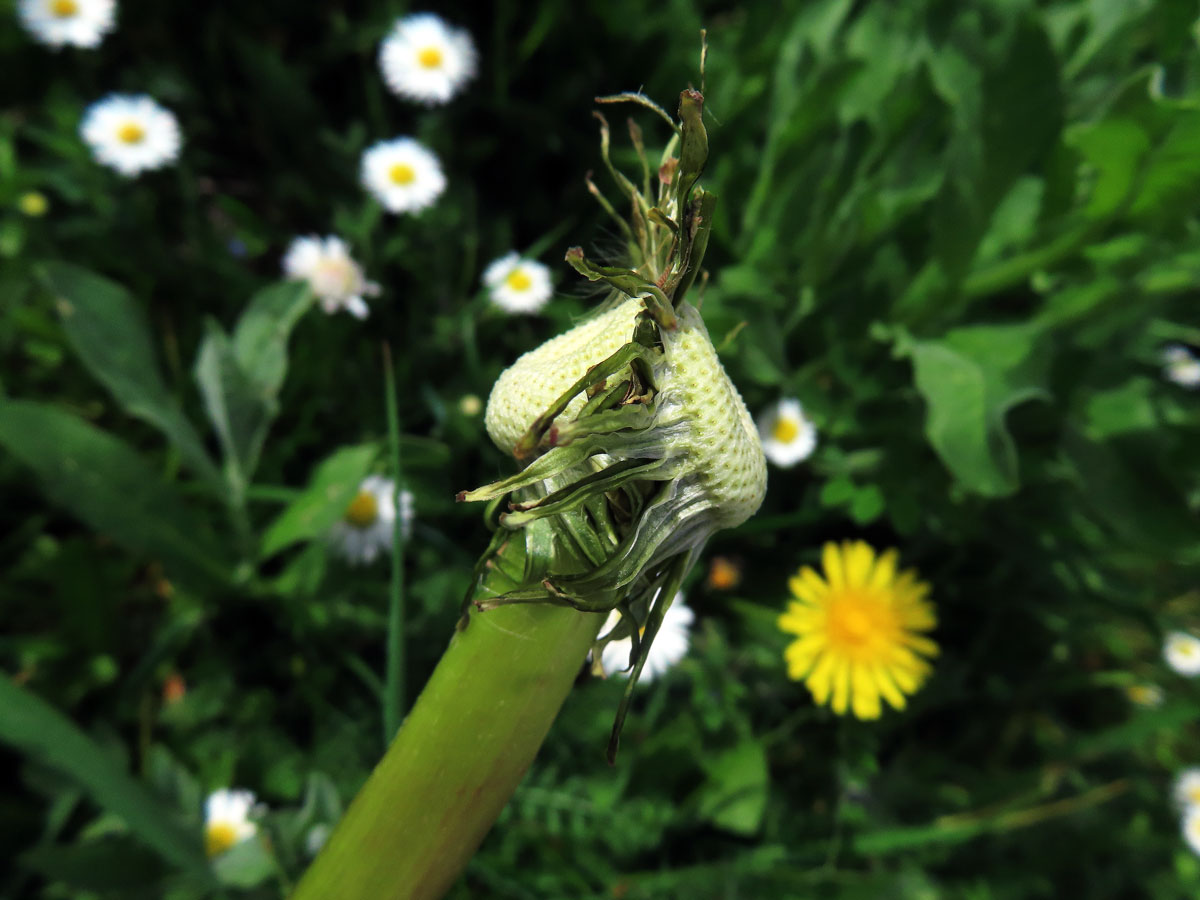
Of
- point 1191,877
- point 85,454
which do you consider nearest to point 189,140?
point 85,454

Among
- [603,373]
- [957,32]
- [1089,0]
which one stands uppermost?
[1089,0]

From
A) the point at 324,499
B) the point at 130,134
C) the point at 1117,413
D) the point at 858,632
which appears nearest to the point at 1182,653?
the point at 1117,413

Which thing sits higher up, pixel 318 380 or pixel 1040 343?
pixel 1040 343

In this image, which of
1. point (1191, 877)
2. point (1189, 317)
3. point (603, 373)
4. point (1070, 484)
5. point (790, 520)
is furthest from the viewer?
point (1191, 877)

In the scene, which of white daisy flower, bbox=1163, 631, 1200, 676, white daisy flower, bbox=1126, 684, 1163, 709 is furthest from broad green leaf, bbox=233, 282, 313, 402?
white daisy flower, bbox=1163, 631, 1200, 676

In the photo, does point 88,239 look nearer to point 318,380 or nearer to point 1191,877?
point 318,380

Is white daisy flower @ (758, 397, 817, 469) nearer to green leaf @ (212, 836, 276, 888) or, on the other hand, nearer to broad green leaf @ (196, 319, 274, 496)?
broad green leaf @ (196, 319, 274, 496)

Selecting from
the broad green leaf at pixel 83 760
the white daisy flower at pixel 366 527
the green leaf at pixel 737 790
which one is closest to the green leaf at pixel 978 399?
the green leaf at pixel 737 790

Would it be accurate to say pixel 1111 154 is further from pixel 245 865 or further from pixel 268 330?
pixel 245 865

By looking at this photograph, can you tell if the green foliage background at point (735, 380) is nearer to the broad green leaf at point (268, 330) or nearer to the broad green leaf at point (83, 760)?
the broad green leaf at point (268, 330)
